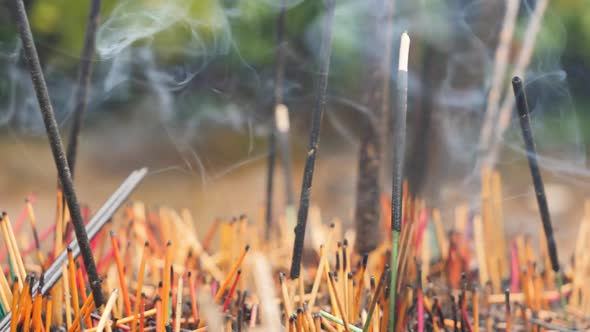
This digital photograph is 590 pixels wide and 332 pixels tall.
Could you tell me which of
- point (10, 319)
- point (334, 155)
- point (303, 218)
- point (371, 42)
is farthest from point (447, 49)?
point (10, 319)

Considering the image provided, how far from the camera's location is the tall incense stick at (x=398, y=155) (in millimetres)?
691

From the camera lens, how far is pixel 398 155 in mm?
702

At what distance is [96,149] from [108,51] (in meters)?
1.10

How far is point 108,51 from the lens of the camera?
1398 mm

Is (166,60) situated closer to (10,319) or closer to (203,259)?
(203,259)

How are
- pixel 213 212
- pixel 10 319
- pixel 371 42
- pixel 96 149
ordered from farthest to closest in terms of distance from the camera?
pixel 96 149, pixel 213 212, pixel 371 42, pixel 10 319

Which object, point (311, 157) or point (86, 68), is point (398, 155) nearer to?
point (311, 157)

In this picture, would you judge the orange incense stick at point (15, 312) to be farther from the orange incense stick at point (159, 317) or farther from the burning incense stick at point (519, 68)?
the burning incense stick at point (519, 68)

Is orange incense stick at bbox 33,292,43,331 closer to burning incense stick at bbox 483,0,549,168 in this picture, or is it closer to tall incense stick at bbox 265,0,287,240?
tall incense stick at bbox 265,0,287,240

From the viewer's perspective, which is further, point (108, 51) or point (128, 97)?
point (128, 97)

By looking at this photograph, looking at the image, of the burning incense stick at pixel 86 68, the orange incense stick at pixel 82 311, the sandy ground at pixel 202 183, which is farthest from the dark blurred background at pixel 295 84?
the orange incense stick at pixel 82 311

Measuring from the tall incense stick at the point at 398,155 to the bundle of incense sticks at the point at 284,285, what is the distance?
1cm

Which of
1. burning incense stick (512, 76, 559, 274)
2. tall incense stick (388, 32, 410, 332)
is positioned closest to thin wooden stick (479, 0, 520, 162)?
burning incense stick (512, 76, 559, 274)

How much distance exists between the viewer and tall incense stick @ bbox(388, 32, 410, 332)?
27.2 inches
